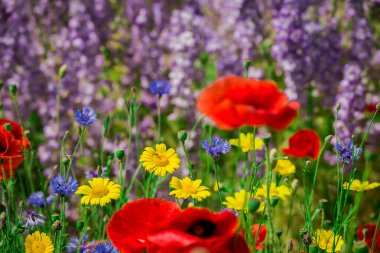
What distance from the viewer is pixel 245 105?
0.78 meters

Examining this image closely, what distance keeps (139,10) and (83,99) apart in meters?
0.71

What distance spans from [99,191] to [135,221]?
18cm

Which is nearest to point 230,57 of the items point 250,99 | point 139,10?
point 139,10

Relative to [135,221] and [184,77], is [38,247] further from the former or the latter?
[184,77]

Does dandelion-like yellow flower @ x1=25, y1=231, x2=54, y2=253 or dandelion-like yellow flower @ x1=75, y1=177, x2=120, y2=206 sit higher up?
dandelion-like yellow flower @ x1=75, y1=177, x2=120, y2=206

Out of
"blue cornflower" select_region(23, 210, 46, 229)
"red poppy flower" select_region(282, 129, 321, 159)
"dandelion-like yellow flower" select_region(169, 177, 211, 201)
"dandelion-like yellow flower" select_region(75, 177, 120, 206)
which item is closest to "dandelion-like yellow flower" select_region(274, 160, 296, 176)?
"red poppy flower" select_region(282, 129, 321, 159)

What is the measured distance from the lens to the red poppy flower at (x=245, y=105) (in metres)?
0.76

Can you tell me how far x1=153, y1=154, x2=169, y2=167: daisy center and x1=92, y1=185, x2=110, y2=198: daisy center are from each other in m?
0.12

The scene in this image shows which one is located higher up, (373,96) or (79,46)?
(79,46)

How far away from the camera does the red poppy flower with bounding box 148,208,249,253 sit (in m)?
0.79

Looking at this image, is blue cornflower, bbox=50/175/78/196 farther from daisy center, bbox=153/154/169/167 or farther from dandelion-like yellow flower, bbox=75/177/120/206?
daisy center, bbox=153/154/169/167

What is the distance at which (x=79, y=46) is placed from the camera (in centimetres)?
299

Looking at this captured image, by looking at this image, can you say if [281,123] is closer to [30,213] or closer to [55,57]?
[30,213]

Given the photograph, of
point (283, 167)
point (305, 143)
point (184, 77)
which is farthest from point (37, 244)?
point (184, 77)
